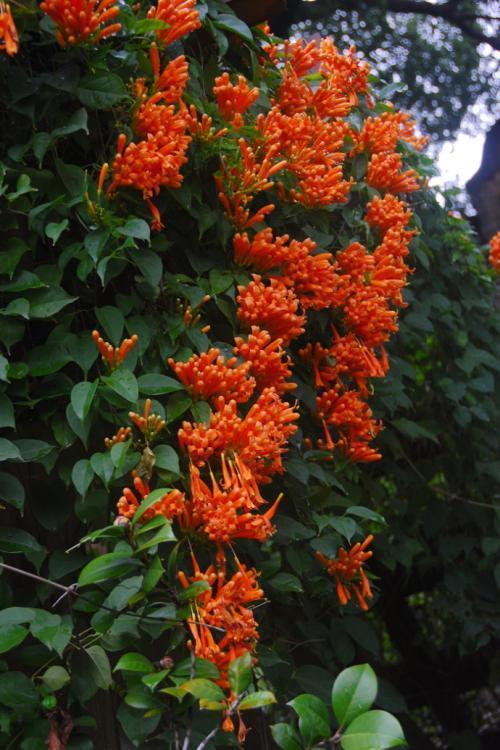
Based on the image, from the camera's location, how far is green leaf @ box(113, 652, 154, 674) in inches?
57.2

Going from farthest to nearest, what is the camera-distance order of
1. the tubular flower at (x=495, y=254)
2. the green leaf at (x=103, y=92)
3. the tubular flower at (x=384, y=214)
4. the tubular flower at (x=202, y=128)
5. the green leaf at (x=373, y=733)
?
the tubular flower at (x=495, y=254) → the tubular flower at (x=384, y=214) → the tubular flower at (x=202, y=128) → the green leaf at (x=103, y=92) → the green leaf at (x=373, y=733)

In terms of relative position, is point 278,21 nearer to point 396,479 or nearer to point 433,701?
point 396,479

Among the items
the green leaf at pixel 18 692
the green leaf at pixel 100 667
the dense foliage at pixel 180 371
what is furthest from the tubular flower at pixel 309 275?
the green leaf at pixel 18 692

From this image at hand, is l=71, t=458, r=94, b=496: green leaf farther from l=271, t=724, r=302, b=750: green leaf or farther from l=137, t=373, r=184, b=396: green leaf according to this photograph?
l=271, t=724, r=302, b=750: green leaf

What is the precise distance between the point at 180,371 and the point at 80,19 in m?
0.71

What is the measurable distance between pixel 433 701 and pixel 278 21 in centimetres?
323

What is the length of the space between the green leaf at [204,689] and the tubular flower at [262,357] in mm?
648

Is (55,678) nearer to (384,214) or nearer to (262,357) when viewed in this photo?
(262,357)

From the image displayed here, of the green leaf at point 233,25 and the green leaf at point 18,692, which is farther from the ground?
the green leaf at point 233,25

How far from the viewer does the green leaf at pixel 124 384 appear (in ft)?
5.30

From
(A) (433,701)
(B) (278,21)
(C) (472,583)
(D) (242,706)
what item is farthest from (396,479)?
(D) (242,706)

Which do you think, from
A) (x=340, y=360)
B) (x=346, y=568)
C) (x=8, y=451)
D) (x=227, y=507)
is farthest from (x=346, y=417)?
(x=8, y=451)

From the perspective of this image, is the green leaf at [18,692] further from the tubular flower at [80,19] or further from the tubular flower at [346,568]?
the tubular flower at [80,19]

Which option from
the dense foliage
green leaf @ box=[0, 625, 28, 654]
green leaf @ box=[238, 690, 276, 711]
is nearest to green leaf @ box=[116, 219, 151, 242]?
the dense foliage
